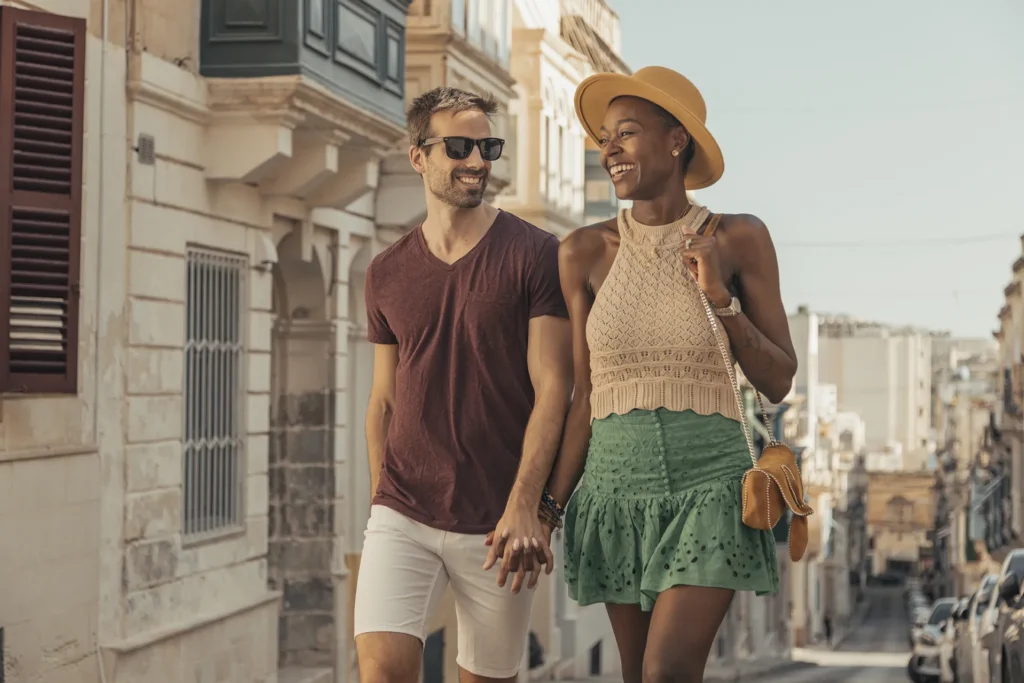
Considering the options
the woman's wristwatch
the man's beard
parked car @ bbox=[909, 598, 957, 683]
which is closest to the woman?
the woman's wristwatch

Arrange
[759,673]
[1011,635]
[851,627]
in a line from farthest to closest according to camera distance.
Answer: [851,627] < [759,673] < [1011,635]

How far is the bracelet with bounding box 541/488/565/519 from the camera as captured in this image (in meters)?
5.55

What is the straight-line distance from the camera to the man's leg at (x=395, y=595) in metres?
5.53

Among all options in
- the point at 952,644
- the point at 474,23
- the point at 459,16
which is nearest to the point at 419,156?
the point at 459,16

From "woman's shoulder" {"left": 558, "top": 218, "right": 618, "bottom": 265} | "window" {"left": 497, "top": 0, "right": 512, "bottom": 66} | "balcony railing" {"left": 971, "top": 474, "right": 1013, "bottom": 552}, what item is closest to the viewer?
"woman's shoulder" {"left": 558, "top": 218, "right": 618, "bottom": 265}

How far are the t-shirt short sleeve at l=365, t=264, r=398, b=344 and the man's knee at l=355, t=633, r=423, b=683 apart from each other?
3.13ft

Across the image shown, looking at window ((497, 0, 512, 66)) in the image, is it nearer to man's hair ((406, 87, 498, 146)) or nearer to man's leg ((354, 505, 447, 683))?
man's hair ((406, 87, 498, 146))

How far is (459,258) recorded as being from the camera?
19.0 feet

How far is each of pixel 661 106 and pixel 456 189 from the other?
69 centimetres

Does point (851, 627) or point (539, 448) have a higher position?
point (539, 448)

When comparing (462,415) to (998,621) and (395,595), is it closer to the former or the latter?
(395,595)

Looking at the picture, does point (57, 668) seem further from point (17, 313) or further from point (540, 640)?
point (540, 640)

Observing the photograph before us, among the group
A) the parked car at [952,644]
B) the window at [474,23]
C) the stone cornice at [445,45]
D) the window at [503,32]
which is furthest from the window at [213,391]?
the parked car at [952,644]

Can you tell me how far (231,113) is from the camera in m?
15.0
